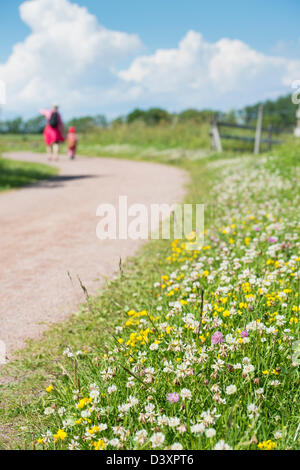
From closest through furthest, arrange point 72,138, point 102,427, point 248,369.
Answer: point 102,427 → point 248,369 → point 72,138

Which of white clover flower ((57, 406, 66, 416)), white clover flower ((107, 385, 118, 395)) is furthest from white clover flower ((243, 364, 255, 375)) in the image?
white clover flower ((57, 406, 66, 416))

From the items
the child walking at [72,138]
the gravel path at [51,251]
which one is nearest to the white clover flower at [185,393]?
the gravel path at [51,251]

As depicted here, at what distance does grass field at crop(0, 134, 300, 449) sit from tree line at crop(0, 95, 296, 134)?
19431mm

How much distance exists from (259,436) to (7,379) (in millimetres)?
2082

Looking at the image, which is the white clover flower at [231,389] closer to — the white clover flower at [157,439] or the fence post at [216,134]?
the white clover flower at [157,439]

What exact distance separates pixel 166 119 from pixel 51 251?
98.1 feet

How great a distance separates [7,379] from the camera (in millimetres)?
3084

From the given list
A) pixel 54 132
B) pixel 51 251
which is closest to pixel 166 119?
pixel 54 132

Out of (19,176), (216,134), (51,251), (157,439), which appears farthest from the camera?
(216,134)

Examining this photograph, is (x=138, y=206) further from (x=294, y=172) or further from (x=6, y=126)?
(x=6, y=126)

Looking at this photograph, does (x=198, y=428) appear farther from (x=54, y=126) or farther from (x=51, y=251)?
(x=54, y=126)

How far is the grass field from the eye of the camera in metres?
2.04

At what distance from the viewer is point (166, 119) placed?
33.8 meters
